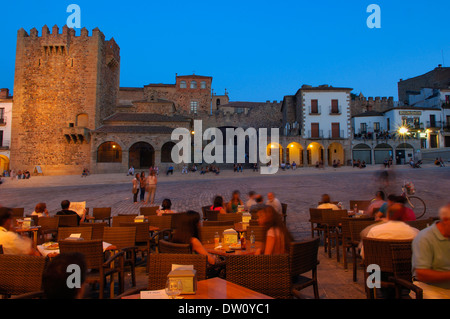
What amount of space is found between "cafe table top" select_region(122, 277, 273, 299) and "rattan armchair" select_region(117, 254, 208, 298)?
17 cm

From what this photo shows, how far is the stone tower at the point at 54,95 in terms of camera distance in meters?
30.2

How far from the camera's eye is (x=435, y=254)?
2.30m

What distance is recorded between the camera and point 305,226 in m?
7.86

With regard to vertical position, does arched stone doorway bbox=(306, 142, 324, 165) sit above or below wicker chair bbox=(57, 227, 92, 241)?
above

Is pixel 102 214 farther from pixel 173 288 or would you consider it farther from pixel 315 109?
pixel 315 109

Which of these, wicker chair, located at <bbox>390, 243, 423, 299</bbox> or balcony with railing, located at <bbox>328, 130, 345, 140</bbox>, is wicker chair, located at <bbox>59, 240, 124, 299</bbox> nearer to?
wicker chair, located at <bbox>390, 243, 423, 299</bbox>

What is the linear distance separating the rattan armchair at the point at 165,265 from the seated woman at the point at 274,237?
932 millimetres

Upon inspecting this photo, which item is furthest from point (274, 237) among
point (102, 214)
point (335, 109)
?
point (335, 109)

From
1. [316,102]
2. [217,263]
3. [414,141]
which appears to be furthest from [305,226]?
A: [414,141]

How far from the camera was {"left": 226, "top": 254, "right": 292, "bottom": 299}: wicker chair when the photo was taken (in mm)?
2658

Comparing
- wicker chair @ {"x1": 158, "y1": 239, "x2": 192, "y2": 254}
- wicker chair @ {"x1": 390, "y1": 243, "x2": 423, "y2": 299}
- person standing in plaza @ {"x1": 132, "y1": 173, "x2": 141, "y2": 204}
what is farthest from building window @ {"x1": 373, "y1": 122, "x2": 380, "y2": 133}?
wicker chair @ {"x1": 158, "y1": 239, "x2": 192, "y2": 254}

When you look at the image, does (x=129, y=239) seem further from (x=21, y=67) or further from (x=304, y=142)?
(x=21, y=67)

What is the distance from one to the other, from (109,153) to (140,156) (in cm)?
366
